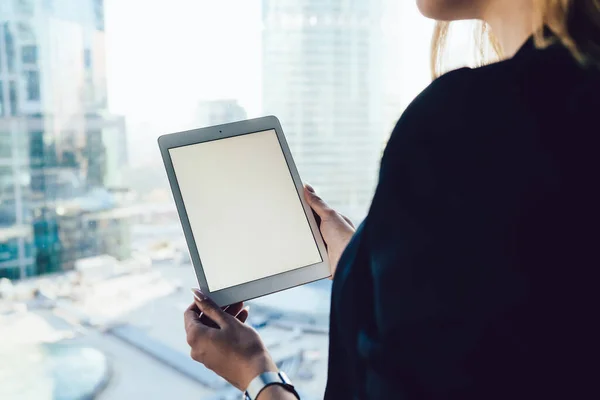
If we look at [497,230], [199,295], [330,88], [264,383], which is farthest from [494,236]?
[330,88]

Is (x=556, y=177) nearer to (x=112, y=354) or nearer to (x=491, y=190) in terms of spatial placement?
(x=491, y=190)

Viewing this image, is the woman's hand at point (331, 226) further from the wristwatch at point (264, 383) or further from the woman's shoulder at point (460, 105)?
the woman's shoulder at point (460, 105)

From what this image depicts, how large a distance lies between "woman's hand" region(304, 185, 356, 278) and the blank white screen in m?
0.02

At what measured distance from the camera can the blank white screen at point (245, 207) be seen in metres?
0.76

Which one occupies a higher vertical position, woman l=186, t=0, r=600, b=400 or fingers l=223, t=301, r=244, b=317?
woman l=186, t=0, r=600, b=400

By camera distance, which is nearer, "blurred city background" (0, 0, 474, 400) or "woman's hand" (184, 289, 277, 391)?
"woman's hand" (184, 289, 277, 391)

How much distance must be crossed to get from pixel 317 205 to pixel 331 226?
39 mm

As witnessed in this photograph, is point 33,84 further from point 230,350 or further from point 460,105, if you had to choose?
point 460,105

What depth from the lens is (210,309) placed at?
0.65 m

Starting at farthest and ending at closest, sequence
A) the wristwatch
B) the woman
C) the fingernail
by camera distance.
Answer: the fingernail → the wristwatch → the woman

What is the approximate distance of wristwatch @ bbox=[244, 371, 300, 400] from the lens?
564 mm

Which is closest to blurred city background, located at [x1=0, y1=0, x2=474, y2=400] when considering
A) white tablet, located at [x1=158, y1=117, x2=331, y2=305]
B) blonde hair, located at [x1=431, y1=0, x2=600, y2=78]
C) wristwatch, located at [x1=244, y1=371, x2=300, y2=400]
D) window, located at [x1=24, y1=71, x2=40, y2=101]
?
window, located at [x1=24, y1=71, x2=40, y2=101]

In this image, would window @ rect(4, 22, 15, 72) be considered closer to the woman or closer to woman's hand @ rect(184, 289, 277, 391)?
woman's hand @ rect(184, 289, 277, 391)

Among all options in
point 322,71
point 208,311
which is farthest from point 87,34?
point 208,311
